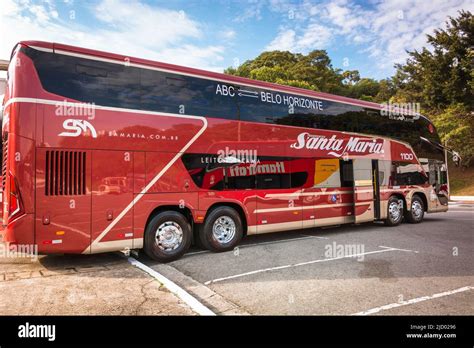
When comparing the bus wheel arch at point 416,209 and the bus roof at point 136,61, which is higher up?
the bus roof at point 136,61

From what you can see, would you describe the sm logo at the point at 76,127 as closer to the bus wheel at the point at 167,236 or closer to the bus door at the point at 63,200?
the bus door at the point at 63,200

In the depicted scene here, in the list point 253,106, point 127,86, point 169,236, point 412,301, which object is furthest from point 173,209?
point 412,301

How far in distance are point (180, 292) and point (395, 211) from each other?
9.53 m

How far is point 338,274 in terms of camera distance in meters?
5.65

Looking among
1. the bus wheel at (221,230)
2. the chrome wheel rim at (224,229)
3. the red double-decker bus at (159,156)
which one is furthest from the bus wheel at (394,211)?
the chrome wheel rim at (224,229)

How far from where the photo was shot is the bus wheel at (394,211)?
37.7 ft

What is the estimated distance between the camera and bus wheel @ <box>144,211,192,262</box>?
262 inches

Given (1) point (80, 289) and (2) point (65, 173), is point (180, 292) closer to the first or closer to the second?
(1) point (80, 289)

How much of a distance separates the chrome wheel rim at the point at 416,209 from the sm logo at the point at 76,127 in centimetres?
1132

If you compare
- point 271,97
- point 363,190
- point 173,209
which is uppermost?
point 271,97
